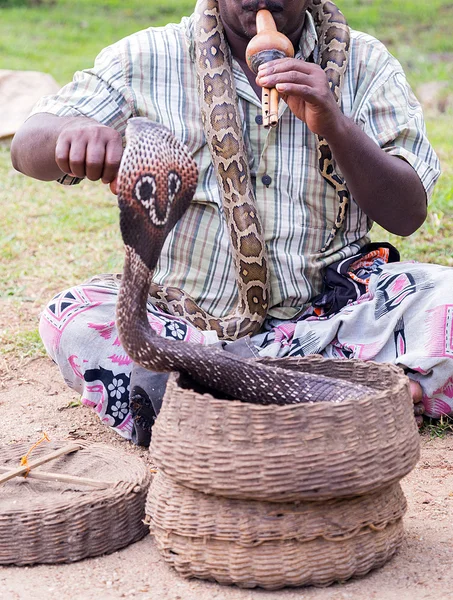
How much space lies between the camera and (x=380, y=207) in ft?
10.5

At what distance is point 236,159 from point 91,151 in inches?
31.5

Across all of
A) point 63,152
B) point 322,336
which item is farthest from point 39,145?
point 322,336

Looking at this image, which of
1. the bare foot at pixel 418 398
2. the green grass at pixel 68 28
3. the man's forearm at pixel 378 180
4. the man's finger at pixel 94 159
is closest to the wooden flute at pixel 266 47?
the man's forearm at pixel 378 180

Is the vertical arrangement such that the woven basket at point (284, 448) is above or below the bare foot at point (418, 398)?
above

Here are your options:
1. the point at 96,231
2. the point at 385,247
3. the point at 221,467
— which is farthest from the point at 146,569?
the point at 96,231

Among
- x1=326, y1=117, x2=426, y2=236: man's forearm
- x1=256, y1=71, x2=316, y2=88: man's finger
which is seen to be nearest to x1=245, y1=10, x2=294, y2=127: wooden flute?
x1=256, y1=71, x2=316, y2=88: man's finger

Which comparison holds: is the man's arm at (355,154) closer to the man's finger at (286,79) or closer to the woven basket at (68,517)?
the man's finger at (286,79)

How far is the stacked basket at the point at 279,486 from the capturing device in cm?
203

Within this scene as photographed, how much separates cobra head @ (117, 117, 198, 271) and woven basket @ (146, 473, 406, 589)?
1.90 ft

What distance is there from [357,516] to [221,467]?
0.35 m

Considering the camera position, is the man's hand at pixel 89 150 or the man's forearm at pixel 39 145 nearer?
the man's hand at pixel 89 150

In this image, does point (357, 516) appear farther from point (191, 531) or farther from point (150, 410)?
point (150, 410)

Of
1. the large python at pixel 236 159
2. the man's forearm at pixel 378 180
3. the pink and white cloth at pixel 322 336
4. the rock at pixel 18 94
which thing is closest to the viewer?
the man's forearm at pixel 378 180

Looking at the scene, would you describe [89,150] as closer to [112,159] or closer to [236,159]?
[112,159]
